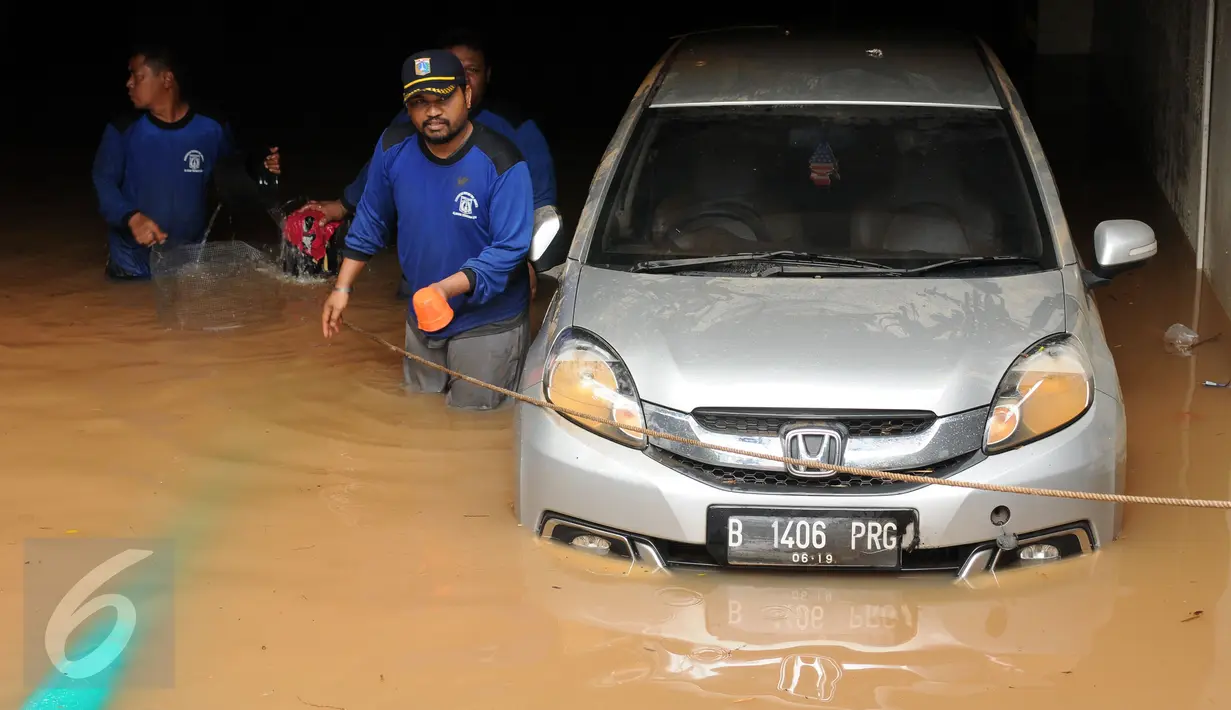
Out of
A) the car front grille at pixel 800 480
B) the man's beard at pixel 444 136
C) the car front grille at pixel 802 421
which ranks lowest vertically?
the car front grille at pixel 800 480

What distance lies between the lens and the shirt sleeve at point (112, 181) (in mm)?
7930

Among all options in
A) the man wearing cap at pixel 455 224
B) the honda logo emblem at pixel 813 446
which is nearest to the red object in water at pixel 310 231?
the man wearing cap at pixel 455 224

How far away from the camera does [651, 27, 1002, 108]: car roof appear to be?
5.16m

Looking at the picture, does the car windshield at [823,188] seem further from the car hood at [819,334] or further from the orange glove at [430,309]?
the orange glove at [430,309]

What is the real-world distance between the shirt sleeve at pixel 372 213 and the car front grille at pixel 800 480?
89.1 inches

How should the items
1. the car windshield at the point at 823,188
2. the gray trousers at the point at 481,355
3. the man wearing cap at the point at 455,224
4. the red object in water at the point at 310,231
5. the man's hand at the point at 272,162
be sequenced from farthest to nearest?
the red object in water at the point at 310,231 < the man's hand at the point at 272,162 < the gray trousers at the point at 481,355 < the man wearing cap at the point at 455,224 < the car windshield at the point at 823,188

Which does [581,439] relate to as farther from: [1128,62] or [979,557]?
[1128,62]

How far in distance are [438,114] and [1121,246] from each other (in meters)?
2.55

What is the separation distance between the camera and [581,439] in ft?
13.7

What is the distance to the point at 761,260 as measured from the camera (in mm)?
4727

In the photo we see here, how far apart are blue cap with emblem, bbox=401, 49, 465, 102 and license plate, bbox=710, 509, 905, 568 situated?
7.45 feet

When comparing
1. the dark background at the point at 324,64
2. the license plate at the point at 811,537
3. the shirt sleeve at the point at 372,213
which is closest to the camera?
the license plate at the point at 811,537

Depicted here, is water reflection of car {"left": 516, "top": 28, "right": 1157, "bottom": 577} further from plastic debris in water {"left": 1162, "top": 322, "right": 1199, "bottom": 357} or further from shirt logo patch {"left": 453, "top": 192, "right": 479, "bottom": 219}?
plastic debris in water {"left": 1162, "top": 322, "right": 1199, "bottom": 357}

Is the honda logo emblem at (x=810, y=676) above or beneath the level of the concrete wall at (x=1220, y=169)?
beneath
